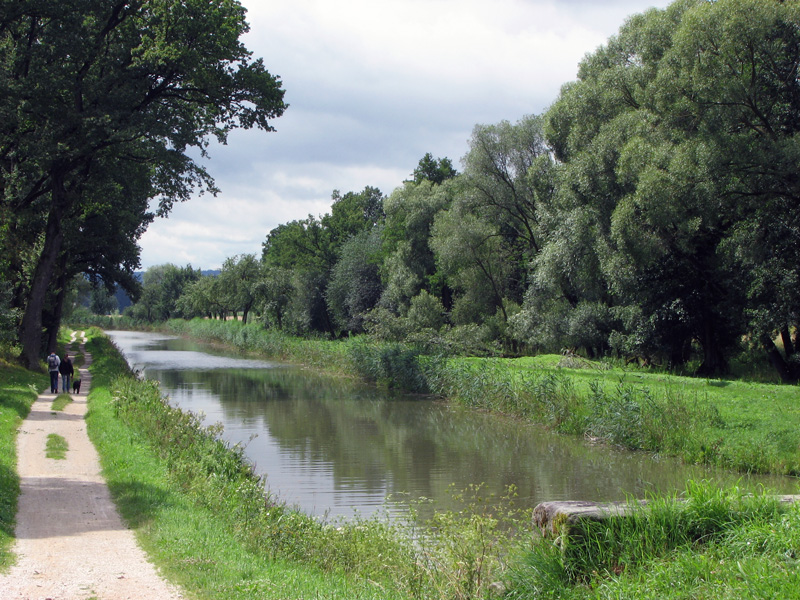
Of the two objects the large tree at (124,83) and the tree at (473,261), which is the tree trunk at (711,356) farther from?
the large tree at (124,83)

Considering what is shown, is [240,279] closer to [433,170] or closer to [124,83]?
[433,170]

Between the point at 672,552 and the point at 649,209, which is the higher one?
the point at 649,209

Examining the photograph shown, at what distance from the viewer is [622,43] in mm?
30938

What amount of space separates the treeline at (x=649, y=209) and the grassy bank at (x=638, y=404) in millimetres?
3435

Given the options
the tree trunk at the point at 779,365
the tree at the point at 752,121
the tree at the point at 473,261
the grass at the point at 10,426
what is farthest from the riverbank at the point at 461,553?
the tree at the point at 473,261

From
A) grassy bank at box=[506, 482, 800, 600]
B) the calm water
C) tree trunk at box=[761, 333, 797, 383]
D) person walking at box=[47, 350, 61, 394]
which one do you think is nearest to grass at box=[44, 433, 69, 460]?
the calm water

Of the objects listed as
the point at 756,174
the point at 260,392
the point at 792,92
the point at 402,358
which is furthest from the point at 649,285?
the point at 260,392

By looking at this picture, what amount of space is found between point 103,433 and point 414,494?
776cm

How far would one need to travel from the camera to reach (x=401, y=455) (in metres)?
19.6

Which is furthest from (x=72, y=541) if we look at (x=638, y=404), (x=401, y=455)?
(x=638, y=404)

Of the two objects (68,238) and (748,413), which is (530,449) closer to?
(748,413)

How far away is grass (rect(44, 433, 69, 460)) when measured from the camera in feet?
45.6

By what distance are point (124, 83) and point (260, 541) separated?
2216cm

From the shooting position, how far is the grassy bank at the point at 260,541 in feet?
21.8
